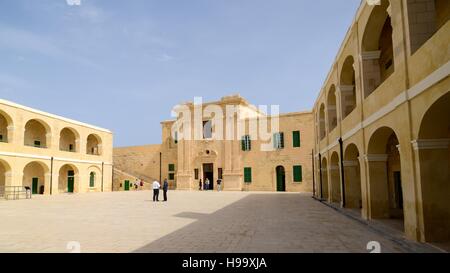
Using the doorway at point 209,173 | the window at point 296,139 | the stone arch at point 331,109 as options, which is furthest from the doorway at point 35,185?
the stone arch at point 331,109

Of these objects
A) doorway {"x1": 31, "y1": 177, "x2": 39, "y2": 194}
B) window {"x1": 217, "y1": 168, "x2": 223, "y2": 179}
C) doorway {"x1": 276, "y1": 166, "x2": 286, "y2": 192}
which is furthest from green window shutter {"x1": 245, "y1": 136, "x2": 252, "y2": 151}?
doorway {"x1": 31, "y1": 177, "x2": 39, "y2": 194}

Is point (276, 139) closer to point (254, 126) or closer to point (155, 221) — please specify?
point (254, 126)

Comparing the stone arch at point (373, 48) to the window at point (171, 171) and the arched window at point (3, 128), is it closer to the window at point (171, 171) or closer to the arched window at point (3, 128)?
the arched window at point (3, 128)

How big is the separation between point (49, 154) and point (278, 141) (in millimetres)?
20589

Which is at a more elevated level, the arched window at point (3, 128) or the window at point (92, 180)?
the arched window at point (3, 128)

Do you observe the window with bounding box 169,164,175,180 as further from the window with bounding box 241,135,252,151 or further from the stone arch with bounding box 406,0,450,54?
the stone arch with bounding box 406,0,450,54

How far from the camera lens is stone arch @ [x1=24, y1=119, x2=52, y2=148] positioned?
2872 centimetres

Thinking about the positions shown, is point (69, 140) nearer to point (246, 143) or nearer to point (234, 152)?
Answer: point (234, 152)

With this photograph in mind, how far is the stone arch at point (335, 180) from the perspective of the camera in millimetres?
16125

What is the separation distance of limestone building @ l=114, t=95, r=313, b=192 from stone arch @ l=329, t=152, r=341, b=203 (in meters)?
12.4

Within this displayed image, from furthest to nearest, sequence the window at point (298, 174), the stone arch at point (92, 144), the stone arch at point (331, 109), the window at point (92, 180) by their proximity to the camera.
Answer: the stone arch at point (92, 144)
the window at point (92, 180)
the window at point (298, 174)
the stone arch at point (331, 109)

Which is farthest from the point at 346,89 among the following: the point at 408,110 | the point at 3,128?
the point at 3,128
